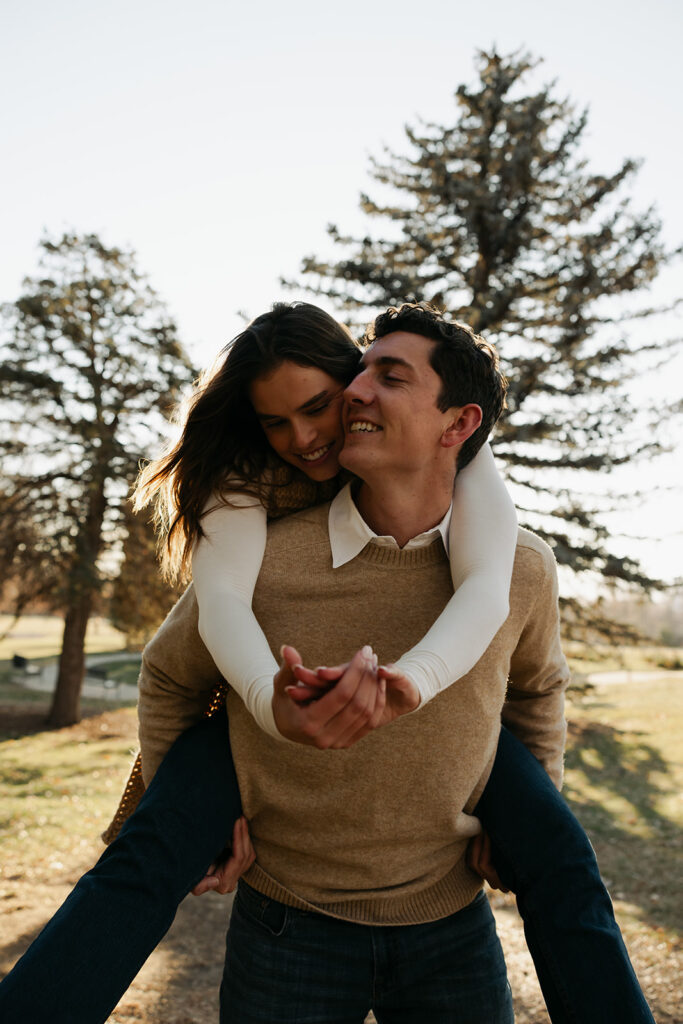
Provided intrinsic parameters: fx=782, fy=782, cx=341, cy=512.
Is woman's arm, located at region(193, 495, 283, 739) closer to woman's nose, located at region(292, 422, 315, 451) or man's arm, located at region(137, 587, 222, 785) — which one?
man's arm, located at region(137, 587, 222, 785)

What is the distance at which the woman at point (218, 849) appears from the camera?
67.6 inches

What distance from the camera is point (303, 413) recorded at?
2.49m

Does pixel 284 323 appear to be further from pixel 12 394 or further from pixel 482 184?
pixel 12 394

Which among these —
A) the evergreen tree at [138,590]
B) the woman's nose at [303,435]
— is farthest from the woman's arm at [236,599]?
the evergreen tree at [138,590]

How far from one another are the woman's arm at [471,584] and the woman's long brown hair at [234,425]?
0.59 metres

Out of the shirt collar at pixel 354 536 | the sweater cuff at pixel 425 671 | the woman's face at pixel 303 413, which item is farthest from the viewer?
the woman's face at pixel 303 413

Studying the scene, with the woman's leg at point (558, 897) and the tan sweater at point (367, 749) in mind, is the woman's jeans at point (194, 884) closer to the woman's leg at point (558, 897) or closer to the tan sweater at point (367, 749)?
the woman's leg at point (558, 897)

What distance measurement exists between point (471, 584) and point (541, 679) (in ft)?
1.91

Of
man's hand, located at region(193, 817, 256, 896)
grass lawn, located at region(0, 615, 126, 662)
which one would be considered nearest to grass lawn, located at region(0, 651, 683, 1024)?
man's hand, located at region(193, 817, 256, 896)

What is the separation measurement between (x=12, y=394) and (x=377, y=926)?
45.3 ft

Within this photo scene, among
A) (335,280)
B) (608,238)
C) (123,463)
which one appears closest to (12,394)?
(123,463)

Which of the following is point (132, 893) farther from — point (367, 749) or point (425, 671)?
point (425, 671)

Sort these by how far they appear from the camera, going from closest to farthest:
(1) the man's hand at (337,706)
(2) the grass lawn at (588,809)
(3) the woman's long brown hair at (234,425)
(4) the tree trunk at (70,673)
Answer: (1) the man's hand at (337,706), (3) the woman's long brown hair at (234,425), (2) the grass lawn at (588,809), (4) the tree trunk at (70,673)

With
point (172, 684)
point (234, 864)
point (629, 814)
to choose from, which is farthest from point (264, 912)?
point (629, 814)
